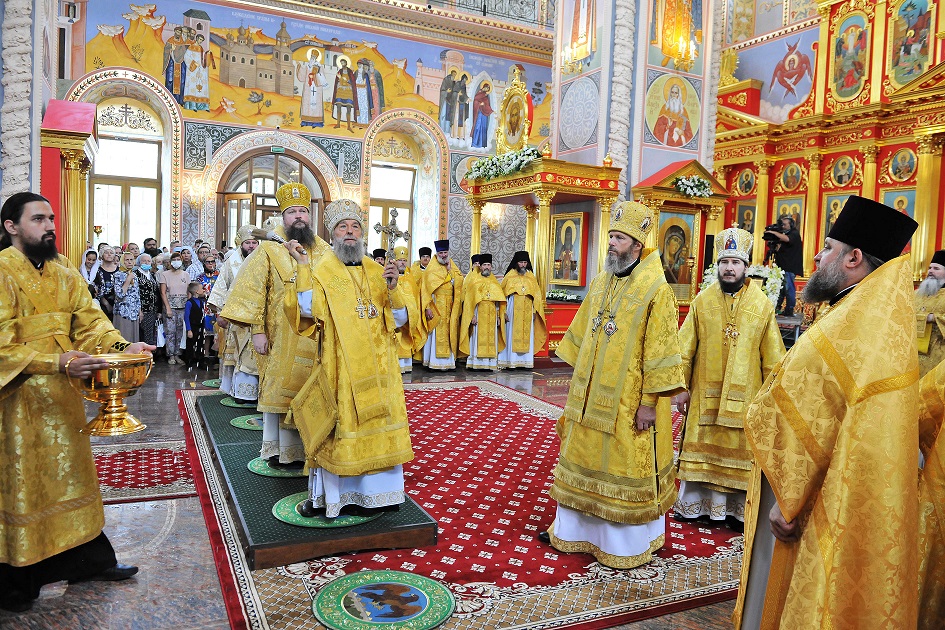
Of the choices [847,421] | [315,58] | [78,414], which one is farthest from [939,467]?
[315,58]

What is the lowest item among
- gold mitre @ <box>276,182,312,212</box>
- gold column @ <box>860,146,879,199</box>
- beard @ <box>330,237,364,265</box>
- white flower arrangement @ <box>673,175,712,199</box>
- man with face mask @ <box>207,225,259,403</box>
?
man with face mask @ <box>207,225,259,403</box>

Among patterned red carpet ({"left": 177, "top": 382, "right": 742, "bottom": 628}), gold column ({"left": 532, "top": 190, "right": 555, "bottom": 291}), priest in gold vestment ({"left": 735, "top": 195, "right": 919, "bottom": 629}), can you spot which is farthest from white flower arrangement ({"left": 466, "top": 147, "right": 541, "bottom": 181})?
priest in gold vestment ({"left": 735, "top": 195, "right": 919, "bottom": 629})

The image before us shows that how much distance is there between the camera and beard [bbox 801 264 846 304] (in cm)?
225

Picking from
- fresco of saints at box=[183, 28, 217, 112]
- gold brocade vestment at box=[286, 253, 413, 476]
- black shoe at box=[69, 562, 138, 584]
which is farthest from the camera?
fresco of saints at box=[183, 28, 217, 112]

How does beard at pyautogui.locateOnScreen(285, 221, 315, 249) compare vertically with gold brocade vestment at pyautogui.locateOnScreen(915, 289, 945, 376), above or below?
above

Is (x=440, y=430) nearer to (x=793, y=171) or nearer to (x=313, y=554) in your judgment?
(x=313, y=554)

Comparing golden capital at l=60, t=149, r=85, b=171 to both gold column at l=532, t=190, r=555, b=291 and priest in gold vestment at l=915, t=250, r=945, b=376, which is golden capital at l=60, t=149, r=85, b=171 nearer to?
gold column at l=532, t=190, r=555, b=291

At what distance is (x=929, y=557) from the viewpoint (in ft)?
7.47

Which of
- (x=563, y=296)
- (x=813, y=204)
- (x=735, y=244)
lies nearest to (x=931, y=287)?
(x=735, y=244)

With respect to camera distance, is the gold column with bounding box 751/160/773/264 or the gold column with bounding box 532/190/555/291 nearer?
the gold column with bounding box 532/190/555/291

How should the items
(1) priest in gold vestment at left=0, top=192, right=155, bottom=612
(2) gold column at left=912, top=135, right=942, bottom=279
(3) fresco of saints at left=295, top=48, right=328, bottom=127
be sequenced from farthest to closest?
(3) fresco of saints at left=295, top=48, right=328, bottom=127 → (2) gold column at left=912, top=135, right=942, bottom=279 → (1) priest in gold vestment at left=0, top=192, right=155, bottom=612

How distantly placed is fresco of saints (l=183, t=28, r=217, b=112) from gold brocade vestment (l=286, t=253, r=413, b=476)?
1374 centimetres

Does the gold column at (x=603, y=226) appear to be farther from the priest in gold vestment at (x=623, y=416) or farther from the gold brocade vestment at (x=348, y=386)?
the gold brocade vestment at (x=348, y=386)

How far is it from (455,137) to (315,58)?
401 centimetres
